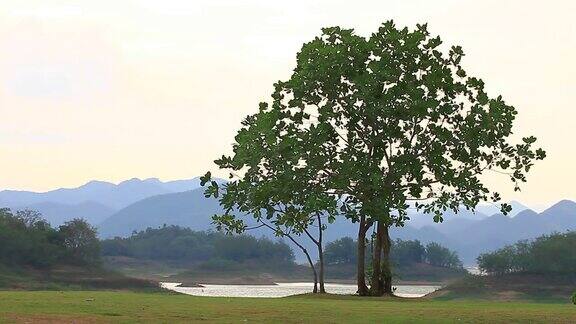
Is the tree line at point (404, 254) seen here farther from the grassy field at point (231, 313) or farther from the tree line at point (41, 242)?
the grassy field at point (231, 313)

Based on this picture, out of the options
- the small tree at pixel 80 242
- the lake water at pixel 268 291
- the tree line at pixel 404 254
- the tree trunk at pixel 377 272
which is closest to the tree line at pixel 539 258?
the lake water at pixel 268 291

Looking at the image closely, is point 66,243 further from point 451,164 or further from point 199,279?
point 451,164

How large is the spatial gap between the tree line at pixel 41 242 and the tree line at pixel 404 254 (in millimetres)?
64350

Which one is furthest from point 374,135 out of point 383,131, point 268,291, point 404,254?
point 404,254

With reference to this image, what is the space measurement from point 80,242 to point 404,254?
79018mm

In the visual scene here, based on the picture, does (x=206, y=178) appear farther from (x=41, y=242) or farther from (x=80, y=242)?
(x=80, y=242)

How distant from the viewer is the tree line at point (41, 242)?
415 ft

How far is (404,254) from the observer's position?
18975cm

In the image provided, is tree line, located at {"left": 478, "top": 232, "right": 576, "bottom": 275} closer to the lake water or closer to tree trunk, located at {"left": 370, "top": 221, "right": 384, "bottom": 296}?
the lake water

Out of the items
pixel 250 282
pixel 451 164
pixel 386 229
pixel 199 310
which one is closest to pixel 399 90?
pixel 451 164

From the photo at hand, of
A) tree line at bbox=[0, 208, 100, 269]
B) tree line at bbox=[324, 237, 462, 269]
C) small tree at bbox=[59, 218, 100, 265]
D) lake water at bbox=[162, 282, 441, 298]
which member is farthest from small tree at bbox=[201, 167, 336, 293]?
tree line at bbox=[324, 237, 462, 269]

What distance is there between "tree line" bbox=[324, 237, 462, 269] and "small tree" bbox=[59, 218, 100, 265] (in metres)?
63.8

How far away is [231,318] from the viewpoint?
2945 cm

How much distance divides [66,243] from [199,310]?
110688mm
